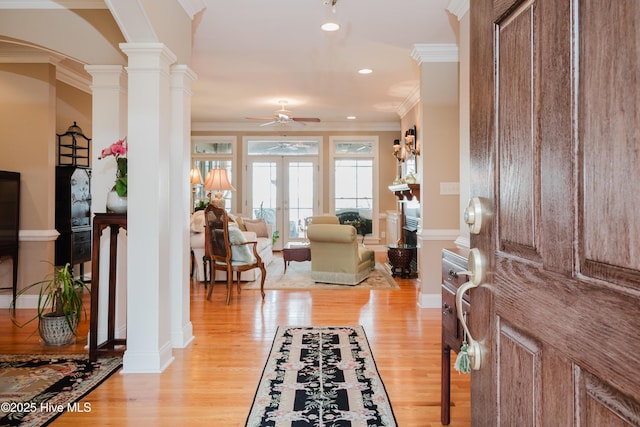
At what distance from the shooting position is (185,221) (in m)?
3.41

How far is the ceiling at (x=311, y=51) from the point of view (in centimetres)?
379

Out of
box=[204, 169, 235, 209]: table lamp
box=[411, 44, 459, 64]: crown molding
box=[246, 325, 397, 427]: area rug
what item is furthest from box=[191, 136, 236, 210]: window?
box=[246, 325, 397, 427]: area rug

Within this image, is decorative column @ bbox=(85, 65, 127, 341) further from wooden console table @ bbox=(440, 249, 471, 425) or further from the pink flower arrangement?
wooden console table @ bbox=(440, 249, 471, 425)

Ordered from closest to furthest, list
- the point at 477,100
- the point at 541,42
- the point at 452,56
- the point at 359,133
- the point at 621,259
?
the point at 621,259 < the point at 541,42 < the point at 477,100 < the point at 452,56 < the point at 359,133

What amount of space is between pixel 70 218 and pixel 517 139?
17.1 feet

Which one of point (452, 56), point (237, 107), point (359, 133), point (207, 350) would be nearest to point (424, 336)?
point (207, 350)

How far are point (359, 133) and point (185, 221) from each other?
670cm

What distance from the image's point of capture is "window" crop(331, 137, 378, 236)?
9.66 metres

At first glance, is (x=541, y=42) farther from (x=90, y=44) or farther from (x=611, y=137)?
(x=90, y=44)

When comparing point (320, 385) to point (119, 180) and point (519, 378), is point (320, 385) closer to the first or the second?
point (119, 180)

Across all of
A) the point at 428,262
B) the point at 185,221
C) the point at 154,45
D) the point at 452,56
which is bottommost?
the point at 428,262

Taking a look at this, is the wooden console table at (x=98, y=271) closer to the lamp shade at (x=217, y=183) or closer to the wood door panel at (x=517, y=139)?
the wood door panel at (x=517, y=139)

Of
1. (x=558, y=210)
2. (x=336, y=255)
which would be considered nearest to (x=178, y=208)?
(x=336, y=255)

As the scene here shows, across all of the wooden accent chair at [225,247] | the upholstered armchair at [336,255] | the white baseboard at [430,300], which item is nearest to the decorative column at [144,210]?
the wooden accent chair at [225,247]
